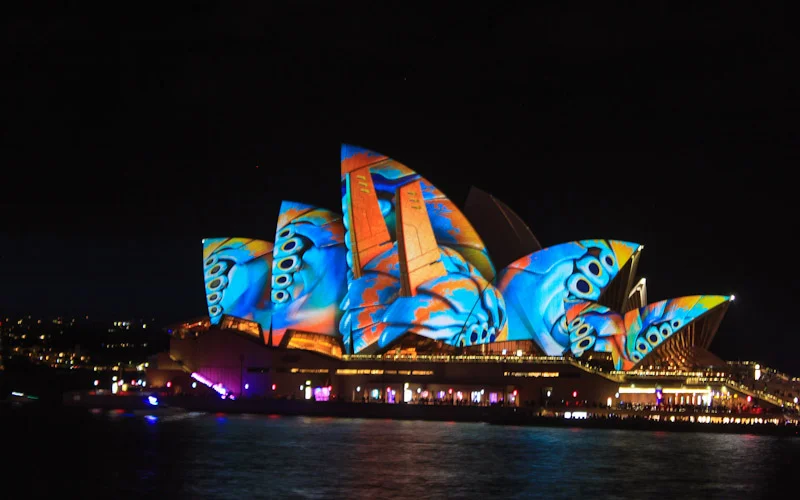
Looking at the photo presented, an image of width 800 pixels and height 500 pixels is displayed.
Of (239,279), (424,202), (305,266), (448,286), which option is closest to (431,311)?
(448,286)

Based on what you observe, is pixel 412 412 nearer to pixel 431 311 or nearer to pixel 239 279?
pixel 431 311

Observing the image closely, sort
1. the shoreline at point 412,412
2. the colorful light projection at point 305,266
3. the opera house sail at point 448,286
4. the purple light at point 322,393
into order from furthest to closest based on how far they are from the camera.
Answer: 1. the purple light at point 322,393
2. the colorful light projection at point 305,266
3. the opera house sail at point 448,286
4. the shoreline at point 412,412

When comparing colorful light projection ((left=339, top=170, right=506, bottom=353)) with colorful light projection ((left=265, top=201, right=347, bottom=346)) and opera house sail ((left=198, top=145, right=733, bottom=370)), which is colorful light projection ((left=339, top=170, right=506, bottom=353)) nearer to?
opera house sail ((left=198, top=145, right=733, bottom=370))

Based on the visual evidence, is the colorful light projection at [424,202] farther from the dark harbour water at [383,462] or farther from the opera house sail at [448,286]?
the dark harbour water at [383,462]

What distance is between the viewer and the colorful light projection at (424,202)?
6228 cm

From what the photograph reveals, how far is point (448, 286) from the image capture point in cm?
6047

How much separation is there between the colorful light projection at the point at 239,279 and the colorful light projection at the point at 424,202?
7.46m

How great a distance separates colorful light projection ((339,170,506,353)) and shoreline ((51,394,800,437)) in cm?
375

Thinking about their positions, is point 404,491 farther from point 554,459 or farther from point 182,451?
point 182,451

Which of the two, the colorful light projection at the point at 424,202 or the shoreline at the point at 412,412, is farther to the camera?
the colorful light projection at the point at 424,202

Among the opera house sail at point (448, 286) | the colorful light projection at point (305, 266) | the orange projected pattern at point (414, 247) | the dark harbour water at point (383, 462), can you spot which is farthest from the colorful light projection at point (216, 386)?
the orange projected pattern at point (414, 247)

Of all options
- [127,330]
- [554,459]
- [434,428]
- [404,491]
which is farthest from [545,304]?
[127,330]

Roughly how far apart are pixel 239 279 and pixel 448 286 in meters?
13.5

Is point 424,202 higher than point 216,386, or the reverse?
point 424,202
